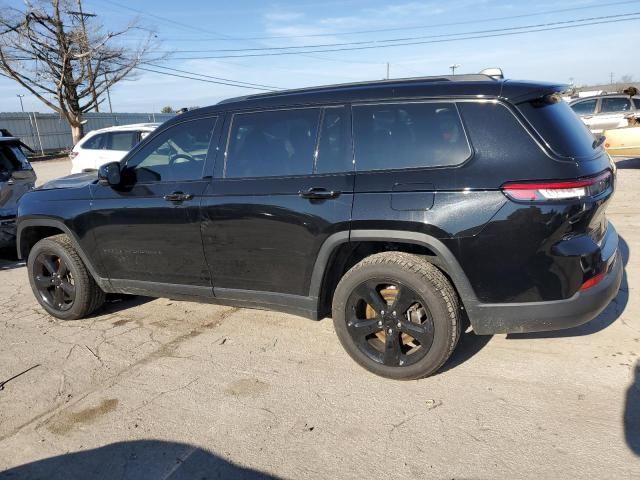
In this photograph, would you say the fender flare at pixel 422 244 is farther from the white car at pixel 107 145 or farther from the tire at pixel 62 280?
the white car at pixel 107 145

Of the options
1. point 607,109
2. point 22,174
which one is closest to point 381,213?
point 22,174

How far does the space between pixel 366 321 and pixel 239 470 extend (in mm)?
1228

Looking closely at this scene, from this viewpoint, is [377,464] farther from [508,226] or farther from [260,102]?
[260,102]

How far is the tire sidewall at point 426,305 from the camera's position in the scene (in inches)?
119

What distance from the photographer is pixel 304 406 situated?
10.0 feet

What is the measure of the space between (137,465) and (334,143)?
87.2 inches

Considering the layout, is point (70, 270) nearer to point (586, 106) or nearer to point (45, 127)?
point (586, 106)

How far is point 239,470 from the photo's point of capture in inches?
99.5

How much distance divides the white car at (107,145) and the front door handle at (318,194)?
8.71 meters

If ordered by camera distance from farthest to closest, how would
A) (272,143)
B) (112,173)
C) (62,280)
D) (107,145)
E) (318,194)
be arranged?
1. (107,145)
2. (62,280)
3. (112,173)
4. (272,143)
5. (318,194)

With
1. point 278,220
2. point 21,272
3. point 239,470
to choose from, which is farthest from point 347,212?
point 21,272

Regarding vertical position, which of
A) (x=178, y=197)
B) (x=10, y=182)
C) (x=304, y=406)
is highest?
(x=178, y=197)

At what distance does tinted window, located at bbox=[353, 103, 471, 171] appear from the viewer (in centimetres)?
298

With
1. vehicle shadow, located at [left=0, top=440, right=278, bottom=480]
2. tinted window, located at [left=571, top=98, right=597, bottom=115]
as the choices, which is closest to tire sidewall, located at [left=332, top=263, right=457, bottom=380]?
vehicle shadow, located at [left=0, top=440, right=278, bottom=480]
